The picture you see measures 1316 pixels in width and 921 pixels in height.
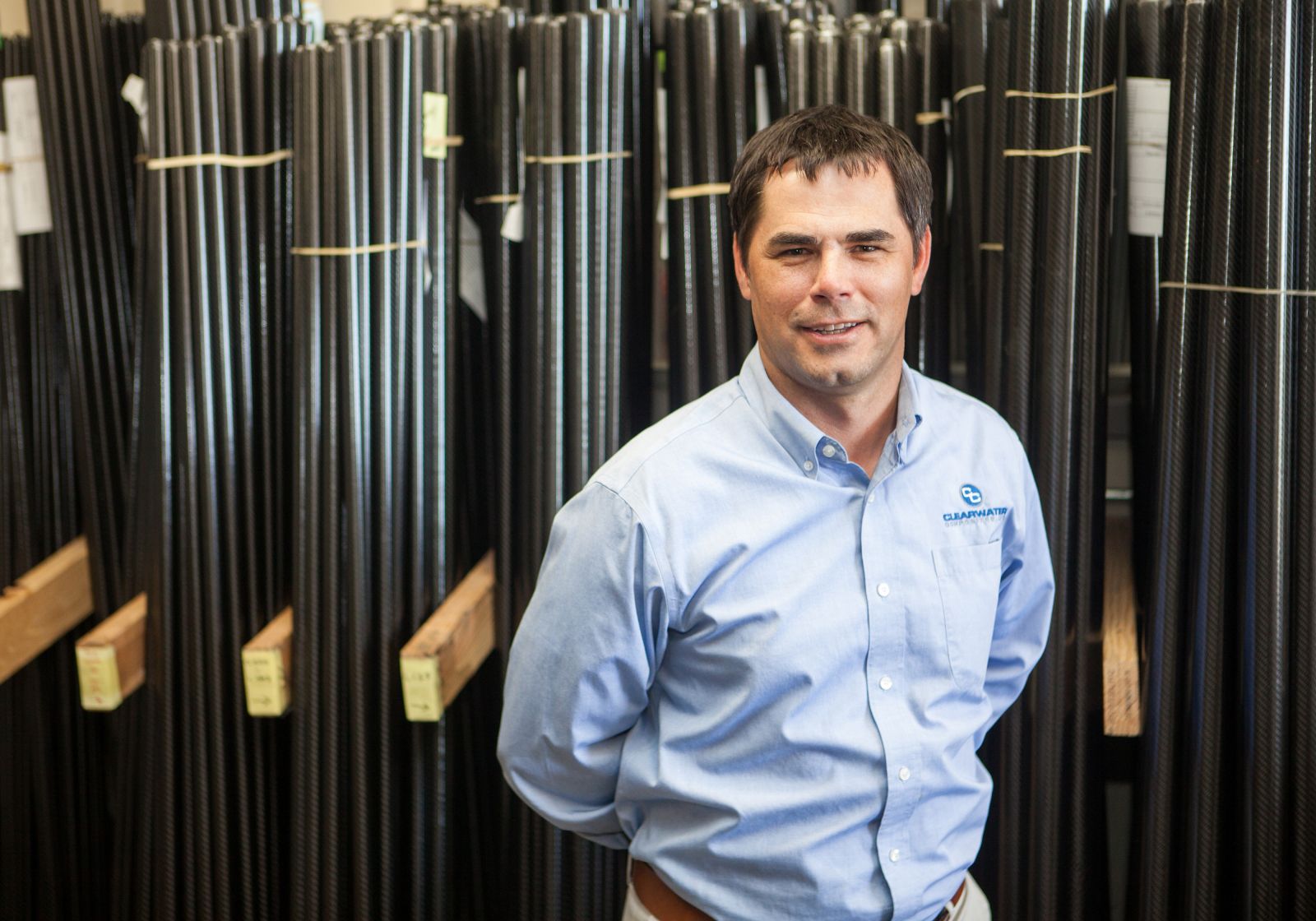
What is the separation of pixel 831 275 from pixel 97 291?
2.02 meters

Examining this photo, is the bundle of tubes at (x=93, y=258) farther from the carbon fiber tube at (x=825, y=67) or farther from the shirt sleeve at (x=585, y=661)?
the carbon fiber tube at (x=825, y=67)

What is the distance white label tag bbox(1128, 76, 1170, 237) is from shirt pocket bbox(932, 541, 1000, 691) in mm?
760

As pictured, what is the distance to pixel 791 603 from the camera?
1499 mm

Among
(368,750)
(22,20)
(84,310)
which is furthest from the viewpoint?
(22,20)

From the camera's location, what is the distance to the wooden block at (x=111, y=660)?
2355 mm

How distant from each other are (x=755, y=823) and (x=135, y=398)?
70.7 inches

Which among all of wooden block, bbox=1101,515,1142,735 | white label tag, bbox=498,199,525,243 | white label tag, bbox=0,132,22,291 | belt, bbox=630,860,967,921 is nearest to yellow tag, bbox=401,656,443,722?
belt, bbox=630,860,967,921

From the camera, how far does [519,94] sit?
2.41m

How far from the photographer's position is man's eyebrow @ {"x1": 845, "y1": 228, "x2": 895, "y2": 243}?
4.98 feet

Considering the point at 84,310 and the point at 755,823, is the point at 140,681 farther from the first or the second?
the point at 755,823

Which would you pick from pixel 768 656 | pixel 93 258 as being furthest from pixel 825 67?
pixel 93 258

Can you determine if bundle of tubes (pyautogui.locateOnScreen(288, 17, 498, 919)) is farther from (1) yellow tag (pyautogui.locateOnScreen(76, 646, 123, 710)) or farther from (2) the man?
(2) the man

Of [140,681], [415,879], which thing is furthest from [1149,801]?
[140,681]

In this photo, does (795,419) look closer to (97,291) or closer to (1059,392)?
(1059,392)
